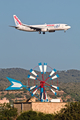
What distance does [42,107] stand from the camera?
212 ft

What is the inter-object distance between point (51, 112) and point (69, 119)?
6.95m

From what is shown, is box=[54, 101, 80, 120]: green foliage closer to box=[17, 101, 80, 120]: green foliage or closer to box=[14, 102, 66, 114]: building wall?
box=[17, 101, 80, 120]: green foliage

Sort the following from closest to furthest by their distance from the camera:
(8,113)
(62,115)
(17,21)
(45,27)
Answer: (62,115), (8,113), (45,27), (17,21)

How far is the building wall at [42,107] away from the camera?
6450 cm

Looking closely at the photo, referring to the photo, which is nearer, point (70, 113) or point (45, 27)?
point (70, 113)

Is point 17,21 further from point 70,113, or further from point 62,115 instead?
point 62,115

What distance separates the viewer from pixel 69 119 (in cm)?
5872

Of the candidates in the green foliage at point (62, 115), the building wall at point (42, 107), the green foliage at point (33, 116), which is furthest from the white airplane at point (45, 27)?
the green foliage at point (33, 116)

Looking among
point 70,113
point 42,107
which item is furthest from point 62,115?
point 42,107

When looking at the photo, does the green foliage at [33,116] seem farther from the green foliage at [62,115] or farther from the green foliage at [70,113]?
the green foliage at [70,113]

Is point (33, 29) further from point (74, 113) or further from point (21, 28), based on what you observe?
point (74, 113)

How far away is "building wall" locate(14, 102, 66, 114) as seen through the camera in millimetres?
64500

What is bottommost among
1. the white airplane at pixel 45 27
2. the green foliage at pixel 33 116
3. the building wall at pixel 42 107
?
the green foliage at pixel 33 116

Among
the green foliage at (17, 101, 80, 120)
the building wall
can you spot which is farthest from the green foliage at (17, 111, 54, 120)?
the building wall
